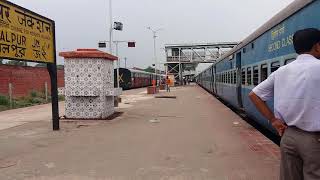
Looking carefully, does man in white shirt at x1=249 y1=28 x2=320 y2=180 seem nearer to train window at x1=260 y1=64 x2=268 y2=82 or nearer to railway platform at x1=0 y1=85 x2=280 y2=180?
railway platform at x1=0 y1=85 x2=280 y2=180

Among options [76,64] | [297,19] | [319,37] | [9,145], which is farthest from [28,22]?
[319,37]

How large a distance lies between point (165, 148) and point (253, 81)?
4.05m

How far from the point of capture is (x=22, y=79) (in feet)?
122

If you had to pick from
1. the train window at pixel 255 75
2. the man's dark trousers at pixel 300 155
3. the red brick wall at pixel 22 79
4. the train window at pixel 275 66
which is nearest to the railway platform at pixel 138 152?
the train window at pixel 255 75

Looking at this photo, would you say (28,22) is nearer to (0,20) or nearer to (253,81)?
(0,20)

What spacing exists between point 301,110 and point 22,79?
35908 millimetres

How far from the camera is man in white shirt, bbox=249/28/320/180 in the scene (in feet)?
11.3

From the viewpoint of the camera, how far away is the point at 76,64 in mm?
15734

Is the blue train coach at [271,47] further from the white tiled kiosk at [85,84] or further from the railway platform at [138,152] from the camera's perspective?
the white tiled kiosk at [85,84]

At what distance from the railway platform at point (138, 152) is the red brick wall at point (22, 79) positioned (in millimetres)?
20933

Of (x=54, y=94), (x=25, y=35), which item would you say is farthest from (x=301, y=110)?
Answer: (x=54, y=94)

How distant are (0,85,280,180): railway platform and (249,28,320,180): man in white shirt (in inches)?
129

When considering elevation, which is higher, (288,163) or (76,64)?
(76,64)

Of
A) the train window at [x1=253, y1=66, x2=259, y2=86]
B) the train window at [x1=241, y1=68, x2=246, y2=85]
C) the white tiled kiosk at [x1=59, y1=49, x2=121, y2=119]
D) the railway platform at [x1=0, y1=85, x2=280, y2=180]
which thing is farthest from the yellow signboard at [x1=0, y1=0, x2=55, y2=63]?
the train window at [x1=241, y1=68, x2=246, y2=85]
